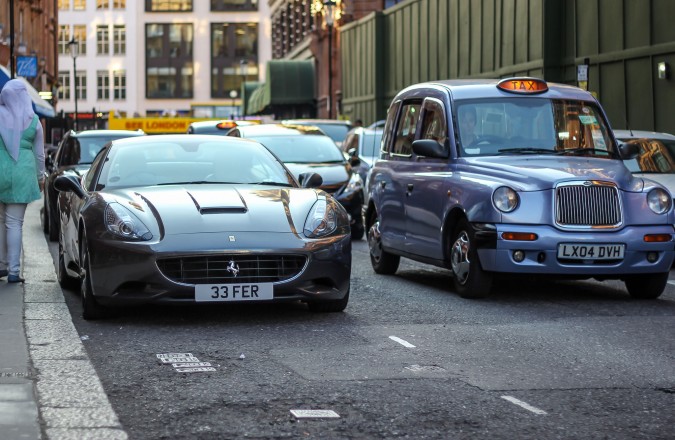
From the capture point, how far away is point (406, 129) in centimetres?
1316

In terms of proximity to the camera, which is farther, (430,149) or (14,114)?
(14,114)

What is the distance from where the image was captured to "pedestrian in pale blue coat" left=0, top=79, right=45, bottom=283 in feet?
38.8

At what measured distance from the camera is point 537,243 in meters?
10.6

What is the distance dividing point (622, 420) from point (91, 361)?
121 inches

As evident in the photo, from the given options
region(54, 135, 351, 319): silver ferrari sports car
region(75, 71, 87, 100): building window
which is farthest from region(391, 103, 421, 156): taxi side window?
region(75, 71, 87, 100): building window

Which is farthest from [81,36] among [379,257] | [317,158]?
[379,257]

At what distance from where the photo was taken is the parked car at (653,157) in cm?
1530

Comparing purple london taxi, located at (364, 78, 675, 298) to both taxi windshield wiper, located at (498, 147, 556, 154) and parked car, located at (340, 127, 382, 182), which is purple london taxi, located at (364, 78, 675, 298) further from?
parked car, located at (340, 127, 382, 182)

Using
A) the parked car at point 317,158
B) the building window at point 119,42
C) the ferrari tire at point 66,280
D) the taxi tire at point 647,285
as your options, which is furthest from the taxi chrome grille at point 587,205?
the building window at point 119,42

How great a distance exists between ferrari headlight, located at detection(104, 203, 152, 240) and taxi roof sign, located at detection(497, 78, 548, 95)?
4.11 meters

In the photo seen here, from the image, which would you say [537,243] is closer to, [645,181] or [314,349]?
[645,181]

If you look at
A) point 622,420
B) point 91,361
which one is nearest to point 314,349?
point 91,361

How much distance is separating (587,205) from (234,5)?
12964 centimetres

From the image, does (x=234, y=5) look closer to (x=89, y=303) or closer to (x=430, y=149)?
(x=430, y=149)
